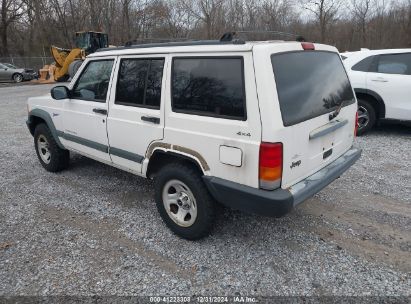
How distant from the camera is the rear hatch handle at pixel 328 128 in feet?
9.73

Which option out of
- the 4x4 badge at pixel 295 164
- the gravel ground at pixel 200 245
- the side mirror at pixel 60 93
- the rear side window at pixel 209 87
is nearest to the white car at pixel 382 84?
the gravel ground at pixel 200 245

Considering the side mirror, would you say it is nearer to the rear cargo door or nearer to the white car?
the rear cargo door

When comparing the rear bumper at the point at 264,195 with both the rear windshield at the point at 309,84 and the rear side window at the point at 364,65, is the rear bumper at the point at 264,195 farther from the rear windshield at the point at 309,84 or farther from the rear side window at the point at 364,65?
the rear side window at the point at 364,65

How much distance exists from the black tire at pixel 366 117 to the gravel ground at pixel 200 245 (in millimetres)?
2130

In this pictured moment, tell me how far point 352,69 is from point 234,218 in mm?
4766

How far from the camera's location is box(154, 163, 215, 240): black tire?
3.07 meters

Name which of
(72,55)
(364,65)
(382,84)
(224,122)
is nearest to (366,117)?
(382,84)

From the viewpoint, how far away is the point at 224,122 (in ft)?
9.17

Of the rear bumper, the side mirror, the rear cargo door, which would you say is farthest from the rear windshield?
the side mirror

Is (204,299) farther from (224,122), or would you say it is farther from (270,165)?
(224,122)

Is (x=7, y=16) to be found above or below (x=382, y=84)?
above

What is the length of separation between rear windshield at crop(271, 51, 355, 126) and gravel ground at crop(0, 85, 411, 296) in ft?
4.16

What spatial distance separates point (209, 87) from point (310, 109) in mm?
901

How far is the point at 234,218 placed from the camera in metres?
3.79
